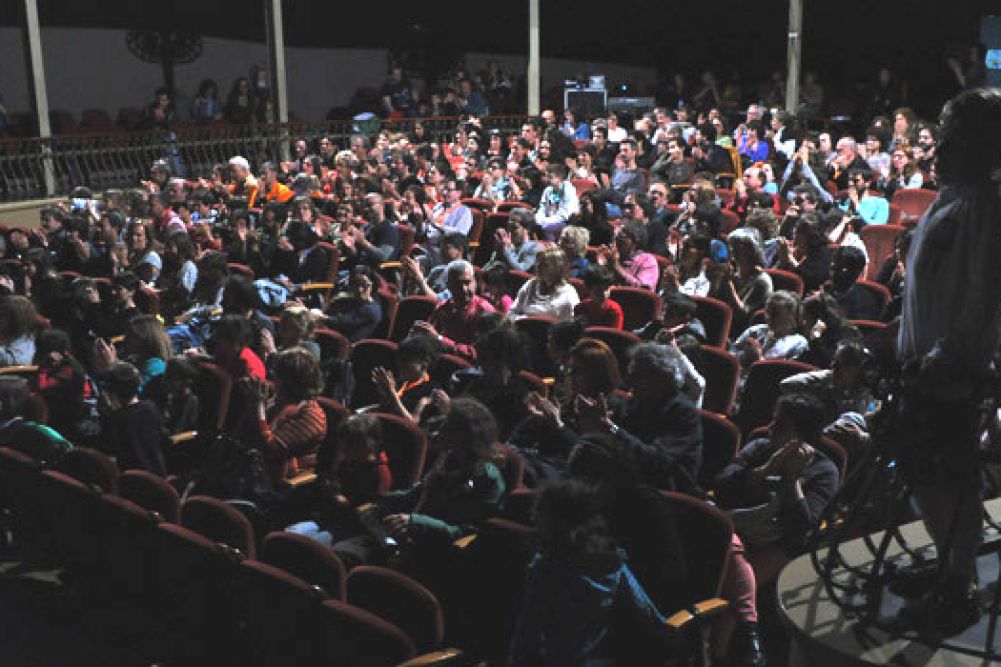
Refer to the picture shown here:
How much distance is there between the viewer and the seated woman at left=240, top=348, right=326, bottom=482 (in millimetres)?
4449

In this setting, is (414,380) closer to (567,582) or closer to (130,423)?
(130,423)

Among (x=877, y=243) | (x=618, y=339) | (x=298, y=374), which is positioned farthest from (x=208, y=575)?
(x=877, y=243)

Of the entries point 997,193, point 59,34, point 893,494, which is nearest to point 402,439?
point 893,494

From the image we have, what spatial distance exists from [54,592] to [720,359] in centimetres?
306

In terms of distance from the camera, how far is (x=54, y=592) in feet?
15.9

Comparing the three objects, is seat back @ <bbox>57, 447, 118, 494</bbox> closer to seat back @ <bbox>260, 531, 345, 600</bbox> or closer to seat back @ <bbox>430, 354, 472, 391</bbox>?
seat back @ <bbox>260, 531, 345, 600</bbox>

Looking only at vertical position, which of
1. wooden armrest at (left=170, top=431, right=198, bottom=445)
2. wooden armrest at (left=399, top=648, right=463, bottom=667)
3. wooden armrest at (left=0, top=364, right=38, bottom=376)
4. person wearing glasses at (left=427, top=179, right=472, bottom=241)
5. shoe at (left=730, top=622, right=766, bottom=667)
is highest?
person wearing glasses at (left=427, top=179, right=472, bottom=241)

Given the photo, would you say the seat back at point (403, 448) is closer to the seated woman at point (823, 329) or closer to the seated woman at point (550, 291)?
the seated woman at point (550, 291)

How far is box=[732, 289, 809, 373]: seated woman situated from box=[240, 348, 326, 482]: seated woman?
1941mm

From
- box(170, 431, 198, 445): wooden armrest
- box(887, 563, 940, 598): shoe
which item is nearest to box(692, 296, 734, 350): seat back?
box(170, 431, 198, 445): wooden armrest

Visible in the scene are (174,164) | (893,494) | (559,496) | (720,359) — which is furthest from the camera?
(174,164)

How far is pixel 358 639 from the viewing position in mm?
3172

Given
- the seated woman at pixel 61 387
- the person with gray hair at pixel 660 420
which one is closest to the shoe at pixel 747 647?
the person with gray hair at pixel 660 420

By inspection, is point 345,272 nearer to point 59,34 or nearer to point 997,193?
point 997,193
